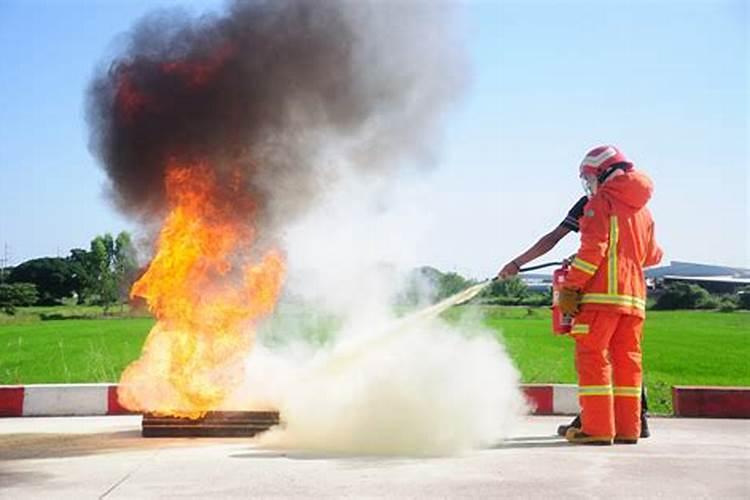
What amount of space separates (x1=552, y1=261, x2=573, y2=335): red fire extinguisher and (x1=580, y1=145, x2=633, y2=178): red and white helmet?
3.14 ft

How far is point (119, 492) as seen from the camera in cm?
558

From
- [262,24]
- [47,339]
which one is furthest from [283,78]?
[47,339]

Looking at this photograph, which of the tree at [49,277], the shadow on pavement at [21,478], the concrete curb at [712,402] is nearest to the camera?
the shadow on pavement at [21,478]

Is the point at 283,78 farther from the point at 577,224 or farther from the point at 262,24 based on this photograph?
the point at 577,224

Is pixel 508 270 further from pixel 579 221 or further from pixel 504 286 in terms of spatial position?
pixel 504 286

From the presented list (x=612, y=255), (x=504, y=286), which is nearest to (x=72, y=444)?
(x=612, y=255)

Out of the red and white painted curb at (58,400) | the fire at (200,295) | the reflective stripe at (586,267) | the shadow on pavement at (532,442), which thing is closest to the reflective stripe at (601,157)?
the reflective stripe at (586,267)

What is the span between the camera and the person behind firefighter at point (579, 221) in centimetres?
798

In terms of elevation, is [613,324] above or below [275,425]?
above

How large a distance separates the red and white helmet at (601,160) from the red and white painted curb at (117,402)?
3193 mm

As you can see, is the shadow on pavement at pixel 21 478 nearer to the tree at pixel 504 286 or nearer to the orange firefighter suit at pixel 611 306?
the orange firefighter suit at pixel 611 306

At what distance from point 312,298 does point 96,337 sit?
21.8 meters

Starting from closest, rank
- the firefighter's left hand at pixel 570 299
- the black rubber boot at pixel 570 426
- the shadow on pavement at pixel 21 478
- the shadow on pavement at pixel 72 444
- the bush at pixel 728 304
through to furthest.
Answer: the shadow on pavement at pixel 21 478
the shadow on pavement at pixel 72 444
the firefighter's left hand at pixel 570 299
the black rubber boot at pixel 570 426
the bush at pixel 728 304

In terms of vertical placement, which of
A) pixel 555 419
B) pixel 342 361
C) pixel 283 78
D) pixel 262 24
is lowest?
pixel 555 419
